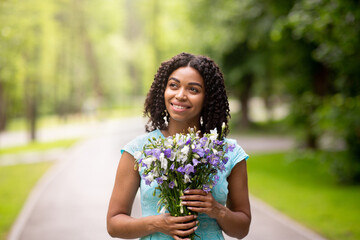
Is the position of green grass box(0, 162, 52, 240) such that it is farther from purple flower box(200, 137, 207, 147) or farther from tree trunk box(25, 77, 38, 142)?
tree trunk box(25, 77, 38, 142)

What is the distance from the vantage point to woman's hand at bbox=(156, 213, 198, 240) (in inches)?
82.7

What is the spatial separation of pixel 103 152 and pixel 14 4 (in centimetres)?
594

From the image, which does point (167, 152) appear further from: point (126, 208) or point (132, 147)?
point (126, 208)

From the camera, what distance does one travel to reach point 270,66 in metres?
21.0

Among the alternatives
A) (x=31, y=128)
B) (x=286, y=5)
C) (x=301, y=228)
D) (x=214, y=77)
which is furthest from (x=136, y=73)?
(x=214, y=77)

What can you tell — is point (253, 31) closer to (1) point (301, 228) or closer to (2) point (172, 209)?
(1) point (301, 228)

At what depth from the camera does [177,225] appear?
2100 millimetres

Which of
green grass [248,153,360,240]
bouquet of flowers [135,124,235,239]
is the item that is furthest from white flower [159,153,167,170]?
green grass [248,153,360,240]

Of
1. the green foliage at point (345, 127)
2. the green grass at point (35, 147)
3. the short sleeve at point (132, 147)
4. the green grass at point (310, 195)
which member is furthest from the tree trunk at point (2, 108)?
the short sleeve at point (132, 147)

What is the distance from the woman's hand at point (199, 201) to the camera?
2084mm

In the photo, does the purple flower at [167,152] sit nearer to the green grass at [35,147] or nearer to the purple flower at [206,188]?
the purple flower at [206,188]

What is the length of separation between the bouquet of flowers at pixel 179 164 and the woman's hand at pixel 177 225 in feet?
0.10

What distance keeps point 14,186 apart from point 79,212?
428 centimetres

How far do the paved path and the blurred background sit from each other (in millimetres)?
383
